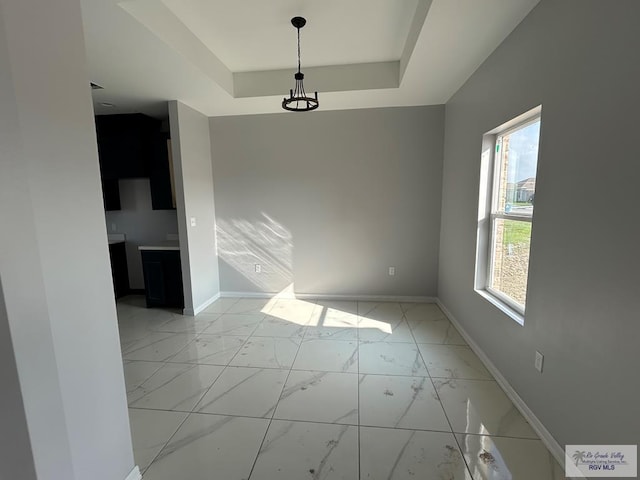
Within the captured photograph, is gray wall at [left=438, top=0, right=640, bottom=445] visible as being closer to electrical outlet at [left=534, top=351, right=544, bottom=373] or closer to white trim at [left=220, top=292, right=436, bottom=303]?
electrical outlet at [left=534, top=351, right=544, bottom=373]

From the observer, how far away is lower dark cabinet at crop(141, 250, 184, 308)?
3748mm

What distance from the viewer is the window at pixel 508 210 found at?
2.04 metres

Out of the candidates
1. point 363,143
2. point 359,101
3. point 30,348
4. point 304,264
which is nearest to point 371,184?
point 363,143

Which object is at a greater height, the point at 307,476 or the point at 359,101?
the point at 359,101

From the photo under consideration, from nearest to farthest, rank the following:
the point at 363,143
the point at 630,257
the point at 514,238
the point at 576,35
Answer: the point at 630,257
the point at 576,35
the point at 514,238
the point at 363,143

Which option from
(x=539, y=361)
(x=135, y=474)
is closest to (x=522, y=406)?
(x=539, y=361)

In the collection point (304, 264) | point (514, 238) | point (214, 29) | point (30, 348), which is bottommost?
point (304, 264)

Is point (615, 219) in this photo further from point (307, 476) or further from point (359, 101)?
point (359, 101)

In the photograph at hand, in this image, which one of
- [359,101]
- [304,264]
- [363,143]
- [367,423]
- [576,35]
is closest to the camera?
[576,35]

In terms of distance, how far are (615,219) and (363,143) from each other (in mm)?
2895

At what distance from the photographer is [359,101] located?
136 inches

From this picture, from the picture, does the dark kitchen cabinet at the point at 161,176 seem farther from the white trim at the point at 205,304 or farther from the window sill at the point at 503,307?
the window sill at the point at 503,307

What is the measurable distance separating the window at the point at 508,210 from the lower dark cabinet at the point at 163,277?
3.54 m

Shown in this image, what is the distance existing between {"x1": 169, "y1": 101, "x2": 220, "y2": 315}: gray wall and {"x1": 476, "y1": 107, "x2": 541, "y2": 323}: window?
10.5ft
